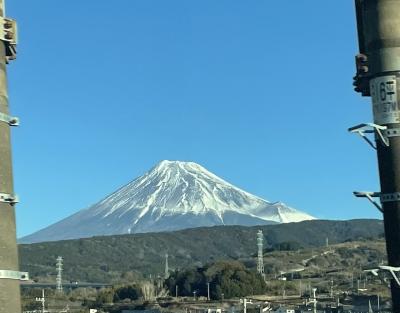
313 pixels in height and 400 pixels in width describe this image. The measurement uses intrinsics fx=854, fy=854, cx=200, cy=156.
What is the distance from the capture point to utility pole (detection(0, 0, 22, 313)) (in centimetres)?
1653

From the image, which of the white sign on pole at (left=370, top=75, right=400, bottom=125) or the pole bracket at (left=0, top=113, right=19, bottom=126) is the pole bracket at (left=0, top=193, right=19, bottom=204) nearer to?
the pole bracket at (left=0, top=113, right=19, bottom=126)

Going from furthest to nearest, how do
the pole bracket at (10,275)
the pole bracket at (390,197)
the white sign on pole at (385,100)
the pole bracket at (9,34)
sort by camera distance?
the white sign on pole at (385,100) < the pole bracket at (390,197) < the pole bracket at (9,34) < the pole bracket at (10,275)

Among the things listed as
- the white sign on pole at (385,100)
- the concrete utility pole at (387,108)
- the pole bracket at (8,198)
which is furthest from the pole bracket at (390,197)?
the pole bracket at (8,198)

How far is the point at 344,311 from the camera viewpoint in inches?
3521

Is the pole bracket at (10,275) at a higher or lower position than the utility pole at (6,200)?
lower

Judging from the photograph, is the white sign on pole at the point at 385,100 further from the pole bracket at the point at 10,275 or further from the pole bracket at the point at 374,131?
the pole bracket at the point at 10,275

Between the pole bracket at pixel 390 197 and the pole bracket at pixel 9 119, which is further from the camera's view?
the pole bracket at pixel 390 197

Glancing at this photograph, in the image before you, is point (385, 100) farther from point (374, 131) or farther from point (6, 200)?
point (6, 200)

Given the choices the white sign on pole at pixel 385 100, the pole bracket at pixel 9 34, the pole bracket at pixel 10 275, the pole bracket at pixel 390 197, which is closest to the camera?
the pole bracket at pixel 10 275

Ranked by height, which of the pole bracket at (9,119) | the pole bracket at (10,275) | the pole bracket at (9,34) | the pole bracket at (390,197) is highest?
the pole bracket at (9,34)

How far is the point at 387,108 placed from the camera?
19.5 m

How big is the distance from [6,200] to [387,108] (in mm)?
8756

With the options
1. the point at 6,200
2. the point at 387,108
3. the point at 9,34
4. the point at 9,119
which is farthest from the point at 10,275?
the point at 387,108

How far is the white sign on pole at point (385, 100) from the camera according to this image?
63.7ft
